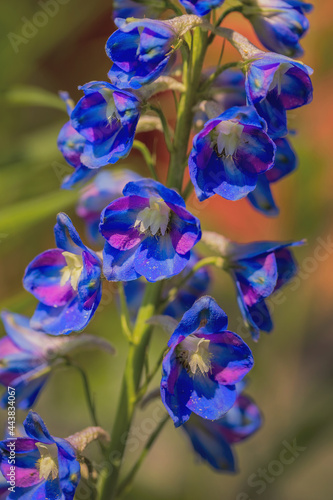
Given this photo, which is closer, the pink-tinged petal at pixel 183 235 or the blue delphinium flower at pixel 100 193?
the pink-tinged petal at pixel 183 235

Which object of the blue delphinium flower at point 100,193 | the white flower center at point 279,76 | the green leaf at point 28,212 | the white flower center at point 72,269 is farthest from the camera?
the blue delphinium flower at point 100,193

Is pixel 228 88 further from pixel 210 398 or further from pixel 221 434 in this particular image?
pixel 221 434

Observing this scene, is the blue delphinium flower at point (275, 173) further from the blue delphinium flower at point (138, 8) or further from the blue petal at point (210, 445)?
the blue petal at point (210, 445)

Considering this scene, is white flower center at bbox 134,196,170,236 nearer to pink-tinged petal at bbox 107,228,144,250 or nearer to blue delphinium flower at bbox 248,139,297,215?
pink-tinged petal at bbox 107,228,144,250

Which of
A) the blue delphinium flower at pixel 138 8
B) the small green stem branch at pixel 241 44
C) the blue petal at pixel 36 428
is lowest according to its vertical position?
the blue petal at pixel 36 428

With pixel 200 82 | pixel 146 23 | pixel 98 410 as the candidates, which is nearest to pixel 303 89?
pixel 200 82

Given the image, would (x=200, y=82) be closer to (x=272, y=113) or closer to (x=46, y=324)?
(x=272, y=113)

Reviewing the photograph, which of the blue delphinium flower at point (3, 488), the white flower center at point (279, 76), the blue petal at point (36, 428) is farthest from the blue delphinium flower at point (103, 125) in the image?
the blue delphinium flower at point (3, 488)

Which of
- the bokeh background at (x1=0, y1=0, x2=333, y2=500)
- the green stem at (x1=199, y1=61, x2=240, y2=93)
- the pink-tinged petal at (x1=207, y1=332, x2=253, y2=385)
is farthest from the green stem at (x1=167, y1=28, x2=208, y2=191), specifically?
the bokeh background at (x1=0, y1=0, x2=333, y2=500)
